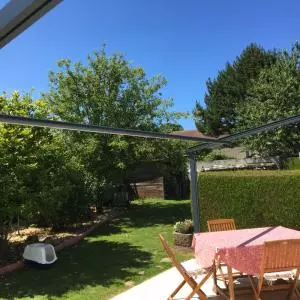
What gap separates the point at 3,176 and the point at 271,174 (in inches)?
239

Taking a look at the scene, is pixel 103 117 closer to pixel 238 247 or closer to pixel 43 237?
pixel 43 237

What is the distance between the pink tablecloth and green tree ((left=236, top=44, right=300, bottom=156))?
19.2 meters

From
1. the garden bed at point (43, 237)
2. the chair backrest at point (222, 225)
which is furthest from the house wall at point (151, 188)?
the chair backrest at point (222, 225)

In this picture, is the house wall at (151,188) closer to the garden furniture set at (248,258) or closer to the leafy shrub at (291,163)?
the leafy shrub at (291,163)

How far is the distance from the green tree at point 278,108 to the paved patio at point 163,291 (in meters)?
18.7

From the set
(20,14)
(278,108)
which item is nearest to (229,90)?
(278,108)

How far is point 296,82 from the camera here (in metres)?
25.1

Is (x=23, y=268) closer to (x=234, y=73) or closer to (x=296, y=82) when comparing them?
(x=296, y=82)

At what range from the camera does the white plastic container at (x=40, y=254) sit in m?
8.39

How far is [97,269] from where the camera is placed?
28.0 ft

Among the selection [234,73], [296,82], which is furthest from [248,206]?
→ [234,73]

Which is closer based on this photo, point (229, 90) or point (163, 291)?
point (163, 291)

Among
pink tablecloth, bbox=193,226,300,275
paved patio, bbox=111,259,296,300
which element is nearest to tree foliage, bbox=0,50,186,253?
paved patio, bbox=111,259,296,300

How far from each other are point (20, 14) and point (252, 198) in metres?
9.01
